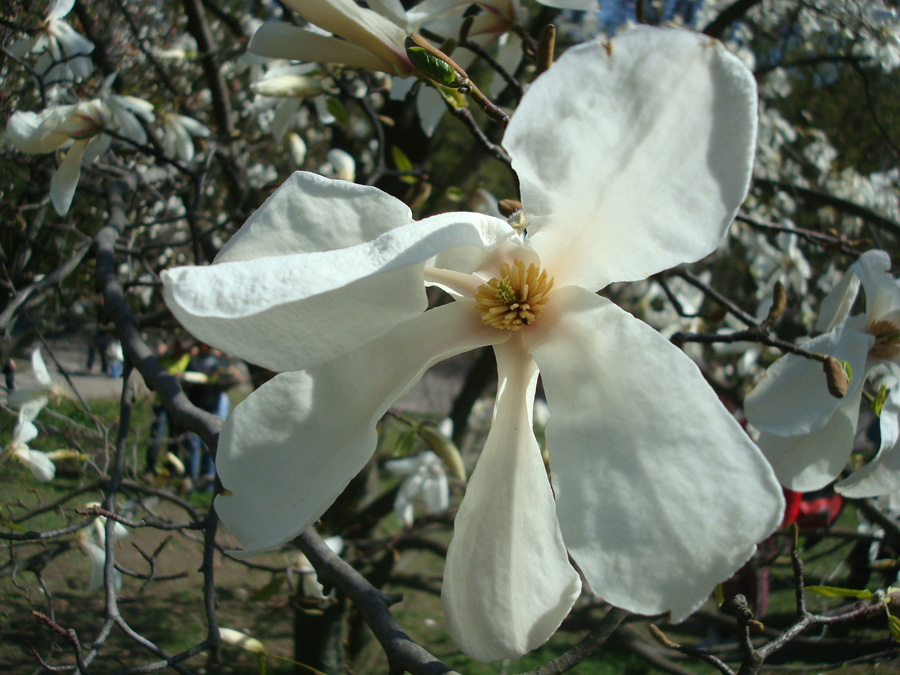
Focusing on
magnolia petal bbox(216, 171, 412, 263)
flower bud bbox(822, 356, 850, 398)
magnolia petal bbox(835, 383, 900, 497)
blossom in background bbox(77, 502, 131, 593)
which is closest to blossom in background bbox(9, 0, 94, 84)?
blossom in background bbox(77, 502, 131, 593)

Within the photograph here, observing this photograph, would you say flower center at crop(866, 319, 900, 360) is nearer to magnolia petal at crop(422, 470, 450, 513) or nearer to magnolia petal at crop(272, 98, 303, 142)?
magnolia petal at crop(272, 98, 303, 142)

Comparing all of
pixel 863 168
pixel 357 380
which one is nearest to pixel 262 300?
pixel 357 380

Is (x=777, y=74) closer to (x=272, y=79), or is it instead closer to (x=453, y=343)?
(x=272, y=79)

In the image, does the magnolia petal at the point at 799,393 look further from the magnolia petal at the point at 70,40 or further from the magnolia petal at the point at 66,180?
the magnolia petal at the point at 70,40

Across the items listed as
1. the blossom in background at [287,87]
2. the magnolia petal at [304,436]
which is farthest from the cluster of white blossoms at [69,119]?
the magnolia petal at [304,436]

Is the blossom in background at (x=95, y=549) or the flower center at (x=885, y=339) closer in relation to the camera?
the flower center at (x=885, y=339)

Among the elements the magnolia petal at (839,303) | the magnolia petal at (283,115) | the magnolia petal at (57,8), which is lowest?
the magnolia petal at (839,303)

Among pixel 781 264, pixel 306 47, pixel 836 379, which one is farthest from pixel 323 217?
pixel 781 264
